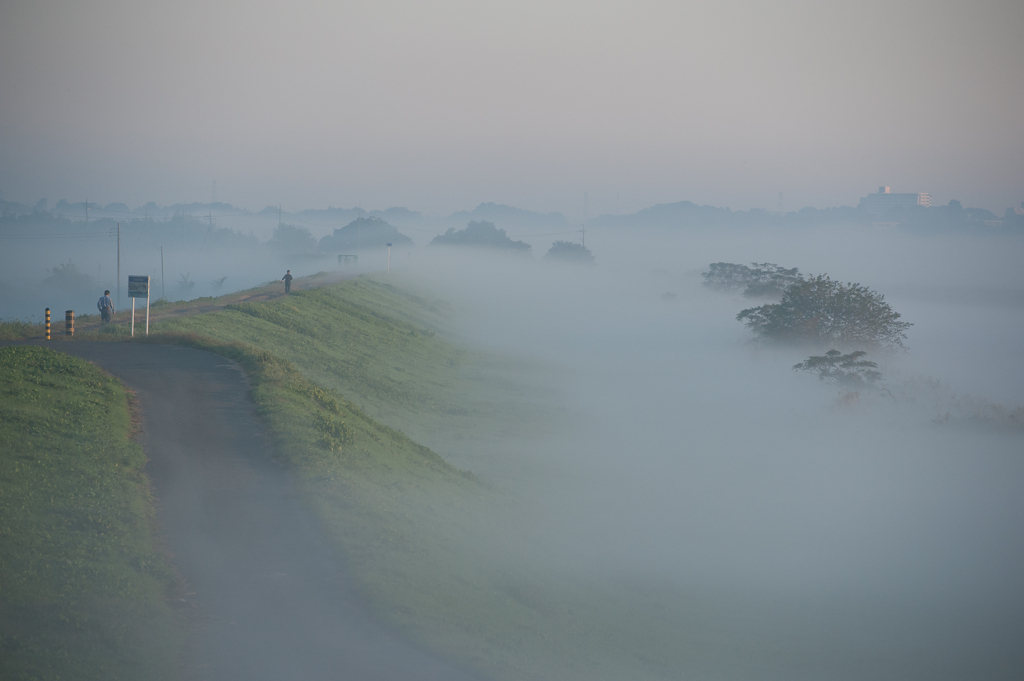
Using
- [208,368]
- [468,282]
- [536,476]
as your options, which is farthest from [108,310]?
[468,282]

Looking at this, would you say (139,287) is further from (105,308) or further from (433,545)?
(433,545)

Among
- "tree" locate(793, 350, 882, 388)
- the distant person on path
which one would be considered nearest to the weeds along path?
the distant person on path

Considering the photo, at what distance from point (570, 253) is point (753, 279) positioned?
60315 mm

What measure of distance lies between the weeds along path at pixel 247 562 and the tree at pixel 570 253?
Answer: 139 metres

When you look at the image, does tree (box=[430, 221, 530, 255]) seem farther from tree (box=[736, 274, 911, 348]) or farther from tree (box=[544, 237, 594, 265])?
tree (box=[736, 274, 911, 348])

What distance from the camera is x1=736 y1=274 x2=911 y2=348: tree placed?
4975 cm

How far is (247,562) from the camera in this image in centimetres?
1093

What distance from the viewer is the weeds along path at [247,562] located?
28.8 feet

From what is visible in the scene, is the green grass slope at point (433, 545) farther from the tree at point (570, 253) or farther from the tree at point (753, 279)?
the tree at point (570, 253)

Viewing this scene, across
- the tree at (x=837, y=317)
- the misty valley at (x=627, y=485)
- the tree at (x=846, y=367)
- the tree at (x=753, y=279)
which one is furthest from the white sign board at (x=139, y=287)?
the tree at (x=753, y=279)

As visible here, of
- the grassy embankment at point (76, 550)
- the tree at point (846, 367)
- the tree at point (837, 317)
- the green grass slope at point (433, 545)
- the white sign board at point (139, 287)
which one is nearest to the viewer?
the grassy embankment at point (76, 550)

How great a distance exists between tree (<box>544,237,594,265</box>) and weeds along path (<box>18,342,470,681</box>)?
13880cm

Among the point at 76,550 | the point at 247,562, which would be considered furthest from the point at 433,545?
the point at 76,550

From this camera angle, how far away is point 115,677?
786cm
